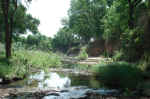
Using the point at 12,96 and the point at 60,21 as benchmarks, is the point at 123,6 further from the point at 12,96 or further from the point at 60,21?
the point at 60,21

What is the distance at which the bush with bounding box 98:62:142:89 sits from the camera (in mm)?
7636

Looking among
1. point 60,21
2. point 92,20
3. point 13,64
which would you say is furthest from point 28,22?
point 60,21

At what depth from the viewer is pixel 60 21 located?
59.7m

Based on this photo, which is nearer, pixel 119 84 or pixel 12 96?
pixel 12 96

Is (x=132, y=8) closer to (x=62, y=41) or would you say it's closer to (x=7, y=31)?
(x=7, y=31)

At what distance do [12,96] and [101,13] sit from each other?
38803 millimetres

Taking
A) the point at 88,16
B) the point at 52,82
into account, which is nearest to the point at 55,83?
the point at 52,82

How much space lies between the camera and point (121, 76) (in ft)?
26.8

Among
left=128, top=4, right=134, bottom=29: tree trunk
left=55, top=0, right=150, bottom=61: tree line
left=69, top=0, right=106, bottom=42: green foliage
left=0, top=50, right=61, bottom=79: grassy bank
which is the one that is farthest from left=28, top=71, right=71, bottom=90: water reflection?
left=69, top=0, right=106, bottom=42: green foliage

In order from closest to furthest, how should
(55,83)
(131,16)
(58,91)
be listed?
(58,91), (55,83), (131,16)

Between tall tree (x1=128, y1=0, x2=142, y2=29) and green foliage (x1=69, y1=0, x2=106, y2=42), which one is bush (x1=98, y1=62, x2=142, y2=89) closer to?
tall tree (x1=128, y1=0, x2=142, y2=29)

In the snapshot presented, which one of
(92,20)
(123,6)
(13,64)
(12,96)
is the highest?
(92,20)

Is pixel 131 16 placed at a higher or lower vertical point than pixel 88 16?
lower

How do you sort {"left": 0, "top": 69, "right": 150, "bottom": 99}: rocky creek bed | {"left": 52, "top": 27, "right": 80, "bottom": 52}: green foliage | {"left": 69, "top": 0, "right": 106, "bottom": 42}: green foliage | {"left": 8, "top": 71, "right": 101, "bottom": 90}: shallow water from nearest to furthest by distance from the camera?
{"left": 0, "top": 69, "right": 150, "bottom": 99}: rocky creek bed < {"left": 8, "top": 71, "right": 101, "bottom": 90}: shallow water < {"left": 69, "top": 0, "right": 106, "bottom": 42}: green foliage < {"left": 52, "top": 27, "right": 80, "bottom": 52}: green foliage
